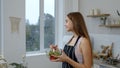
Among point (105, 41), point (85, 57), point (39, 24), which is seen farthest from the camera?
point (39, 24)

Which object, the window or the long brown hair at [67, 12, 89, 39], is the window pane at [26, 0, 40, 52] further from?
the long brown hair at [67, 12, 89, 39]

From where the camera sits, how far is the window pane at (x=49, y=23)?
173 inches

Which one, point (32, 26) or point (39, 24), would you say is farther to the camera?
point (39, 24)

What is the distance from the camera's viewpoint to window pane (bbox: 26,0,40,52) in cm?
407

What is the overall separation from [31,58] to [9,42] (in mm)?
625

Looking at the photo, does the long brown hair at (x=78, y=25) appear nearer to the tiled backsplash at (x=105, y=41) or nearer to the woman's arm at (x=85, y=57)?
the woman's arm at (x=85, y=57)

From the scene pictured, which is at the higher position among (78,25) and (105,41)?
(78,25)

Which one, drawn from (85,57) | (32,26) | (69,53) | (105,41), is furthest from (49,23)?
(85,57)

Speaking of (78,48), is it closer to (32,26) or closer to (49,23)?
(32,26)

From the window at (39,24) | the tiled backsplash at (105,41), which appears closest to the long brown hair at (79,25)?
the tiled backsplash at (105,41)

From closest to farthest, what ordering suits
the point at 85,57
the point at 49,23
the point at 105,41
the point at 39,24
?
the point at 85,57 < the point at 105,41 < the point at 39,24 < the point at 49,23

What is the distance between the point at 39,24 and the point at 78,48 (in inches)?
106

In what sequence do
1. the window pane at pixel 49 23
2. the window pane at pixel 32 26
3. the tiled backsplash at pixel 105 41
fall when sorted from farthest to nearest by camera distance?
1. the window pane at pixel 49 23
2. the window pane at pixel 32 26
3. the tiled backsplash at pixel 105 41

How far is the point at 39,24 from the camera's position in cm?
428
